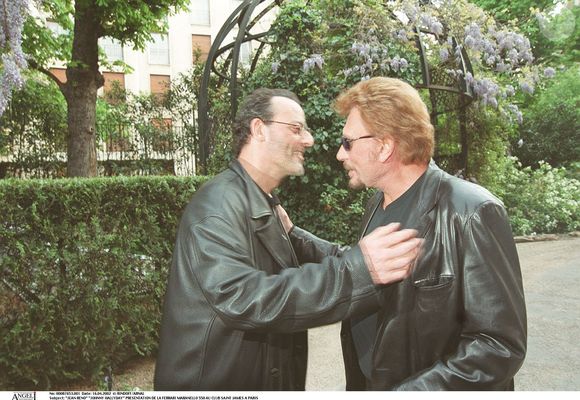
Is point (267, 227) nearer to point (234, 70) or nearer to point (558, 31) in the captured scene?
point (234, 70)

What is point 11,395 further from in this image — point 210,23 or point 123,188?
point 210,23

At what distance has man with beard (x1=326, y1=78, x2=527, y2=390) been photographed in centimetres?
139

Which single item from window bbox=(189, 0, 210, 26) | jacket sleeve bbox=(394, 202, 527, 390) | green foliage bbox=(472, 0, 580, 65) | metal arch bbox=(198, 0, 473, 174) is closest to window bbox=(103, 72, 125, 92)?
window bbox=(189, 0, 210, 26)

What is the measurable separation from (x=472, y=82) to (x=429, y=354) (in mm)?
8151

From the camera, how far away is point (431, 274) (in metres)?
1.47

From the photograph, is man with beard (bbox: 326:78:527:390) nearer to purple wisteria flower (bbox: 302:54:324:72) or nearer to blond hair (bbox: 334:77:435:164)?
blond hair (bbox: 334:77:435:164)

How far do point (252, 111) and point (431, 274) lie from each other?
81cm

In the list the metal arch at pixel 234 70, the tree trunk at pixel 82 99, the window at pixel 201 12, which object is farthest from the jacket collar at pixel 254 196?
the window at pixel 201 12

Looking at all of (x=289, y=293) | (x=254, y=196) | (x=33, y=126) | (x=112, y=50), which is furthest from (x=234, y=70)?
(x=112, y=50)

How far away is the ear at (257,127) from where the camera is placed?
5.84ft

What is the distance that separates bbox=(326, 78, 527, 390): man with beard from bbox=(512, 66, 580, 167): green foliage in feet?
46.3

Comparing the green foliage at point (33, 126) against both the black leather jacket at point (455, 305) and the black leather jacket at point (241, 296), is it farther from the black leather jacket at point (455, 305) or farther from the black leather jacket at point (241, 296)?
the black leather jacket at point (455, 305)

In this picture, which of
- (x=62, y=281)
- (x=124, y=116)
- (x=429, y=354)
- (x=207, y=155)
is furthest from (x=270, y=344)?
(x=124, y=116)

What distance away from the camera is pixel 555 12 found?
20188 millimetres
